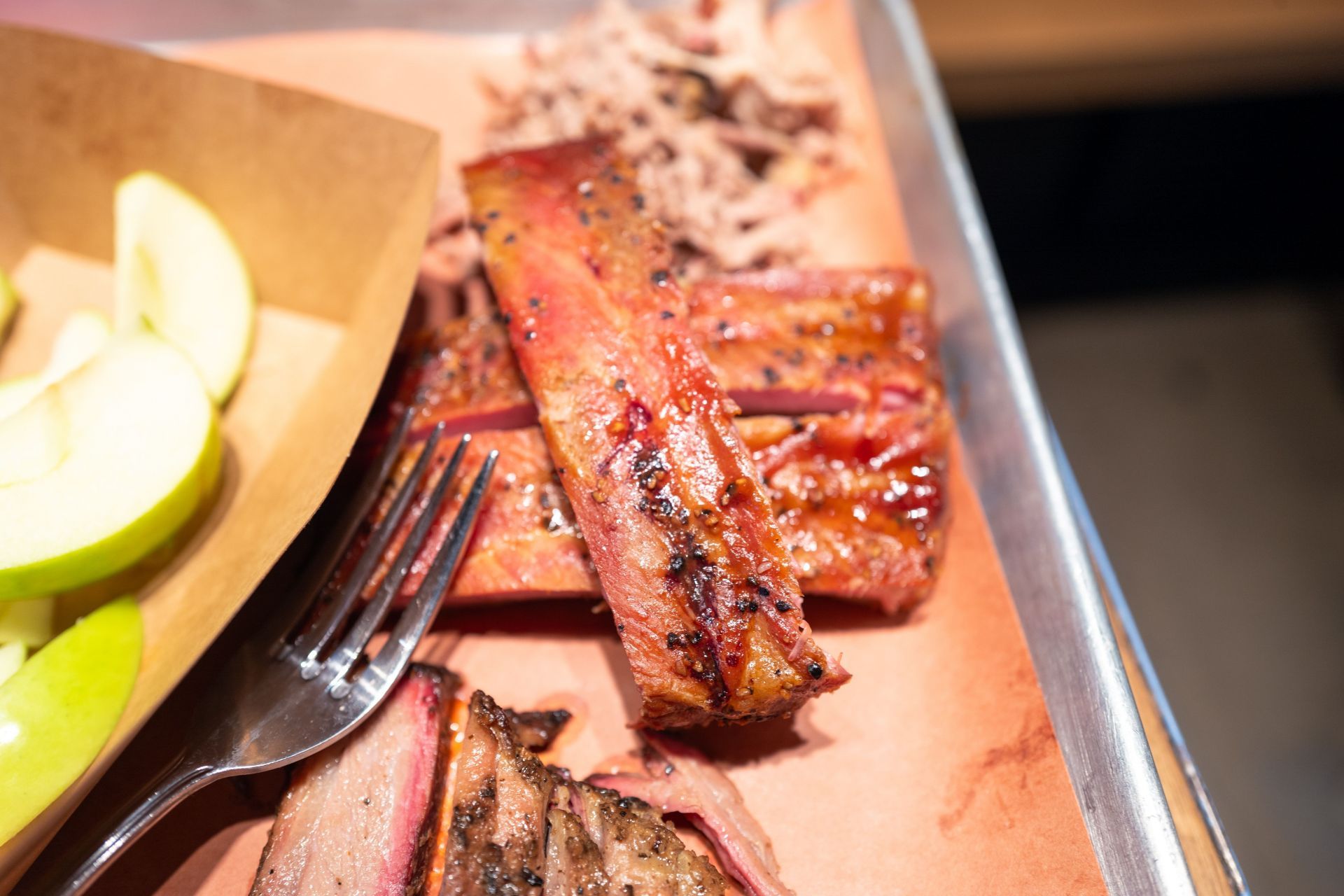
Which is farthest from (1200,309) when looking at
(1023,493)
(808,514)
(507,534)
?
(507,534)

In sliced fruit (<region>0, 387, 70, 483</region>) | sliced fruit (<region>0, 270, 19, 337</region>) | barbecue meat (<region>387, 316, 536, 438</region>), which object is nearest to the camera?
sliced fruit (<region>0, 387, 70, 483</region>)

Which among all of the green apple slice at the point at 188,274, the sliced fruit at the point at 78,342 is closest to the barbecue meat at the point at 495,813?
the green apple slice at the point at 188,274

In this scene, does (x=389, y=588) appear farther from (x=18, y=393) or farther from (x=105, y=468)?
(x=18, y=393)

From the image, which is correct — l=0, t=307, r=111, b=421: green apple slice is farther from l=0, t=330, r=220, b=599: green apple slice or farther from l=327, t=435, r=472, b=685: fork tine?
l=327, t=435, r=472, b=685: fork tine

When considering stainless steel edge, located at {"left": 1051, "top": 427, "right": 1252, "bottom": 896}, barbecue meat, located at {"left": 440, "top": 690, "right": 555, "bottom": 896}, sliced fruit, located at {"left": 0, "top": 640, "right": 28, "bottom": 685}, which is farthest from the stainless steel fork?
stainless steel edge, located at {"left": 1051, "top": 427, "right": 1252, "bottom": 896}

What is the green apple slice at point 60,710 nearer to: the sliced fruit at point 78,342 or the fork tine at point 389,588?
the fork tine at point 389,588

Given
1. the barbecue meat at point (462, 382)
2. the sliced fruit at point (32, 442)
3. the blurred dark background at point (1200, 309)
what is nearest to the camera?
the sliced fruit at point (32, 442)

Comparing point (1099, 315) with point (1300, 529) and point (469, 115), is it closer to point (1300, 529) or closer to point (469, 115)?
point (1300, 529)
